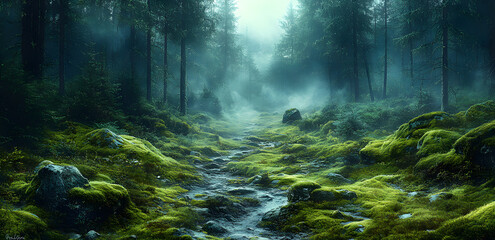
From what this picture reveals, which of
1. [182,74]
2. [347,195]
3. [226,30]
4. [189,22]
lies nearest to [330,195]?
[347,195]

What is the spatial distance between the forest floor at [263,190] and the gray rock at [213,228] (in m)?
0.03

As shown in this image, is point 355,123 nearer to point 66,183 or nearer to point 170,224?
point 170,224

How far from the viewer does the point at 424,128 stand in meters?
10.0

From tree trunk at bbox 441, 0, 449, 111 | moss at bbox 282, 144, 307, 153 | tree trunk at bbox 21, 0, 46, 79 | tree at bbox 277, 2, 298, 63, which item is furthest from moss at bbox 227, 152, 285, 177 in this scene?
tree at bbox 277, 2, 298, 63

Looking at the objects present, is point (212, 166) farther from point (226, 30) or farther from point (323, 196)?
point (226, 30)

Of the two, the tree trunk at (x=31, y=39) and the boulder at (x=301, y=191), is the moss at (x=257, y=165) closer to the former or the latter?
the boulder at (x=301, y=191)

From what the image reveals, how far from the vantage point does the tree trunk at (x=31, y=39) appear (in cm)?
1060

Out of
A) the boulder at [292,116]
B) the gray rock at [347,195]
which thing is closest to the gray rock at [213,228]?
the gray rock at [347,195]

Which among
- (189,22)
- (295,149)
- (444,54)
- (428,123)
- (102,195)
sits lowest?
(295,149)

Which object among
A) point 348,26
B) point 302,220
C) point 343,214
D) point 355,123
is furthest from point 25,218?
point 348,26

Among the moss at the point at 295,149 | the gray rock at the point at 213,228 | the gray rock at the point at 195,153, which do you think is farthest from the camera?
the moss at the point at 295,149

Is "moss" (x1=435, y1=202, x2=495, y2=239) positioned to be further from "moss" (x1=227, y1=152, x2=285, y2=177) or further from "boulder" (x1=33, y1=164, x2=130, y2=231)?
"moss" (x1=227, y1=152, x2=285, y2=177)

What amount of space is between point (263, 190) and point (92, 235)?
5.54 m

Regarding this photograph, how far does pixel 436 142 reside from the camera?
8.40 metres
